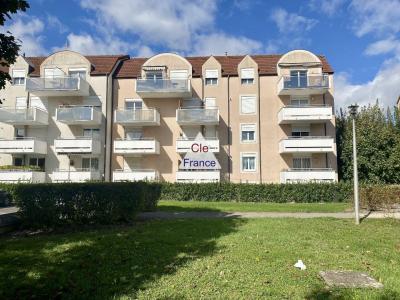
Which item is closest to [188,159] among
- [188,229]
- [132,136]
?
[188,229]

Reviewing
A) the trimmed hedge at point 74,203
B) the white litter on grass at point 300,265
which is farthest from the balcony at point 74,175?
the white litter on grass at point 300,265

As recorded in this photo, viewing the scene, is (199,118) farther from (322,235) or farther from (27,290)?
(27,290)

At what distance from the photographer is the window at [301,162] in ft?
111

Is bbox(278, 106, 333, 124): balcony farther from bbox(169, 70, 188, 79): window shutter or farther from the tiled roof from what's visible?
bbox(169, 70, 188, 79): window shutter

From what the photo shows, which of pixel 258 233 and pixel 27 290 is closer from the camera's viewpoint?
pixel 27 290

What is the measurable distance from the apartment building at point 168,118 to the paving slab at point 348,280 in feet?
83.2

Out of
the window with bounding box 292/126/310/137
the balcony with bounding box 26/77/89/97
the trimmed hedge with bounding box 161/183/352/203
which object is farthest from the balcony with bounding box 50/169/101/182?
the window with bounding box 292/126/310/137

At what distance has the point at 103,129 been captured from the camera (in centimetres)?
3469

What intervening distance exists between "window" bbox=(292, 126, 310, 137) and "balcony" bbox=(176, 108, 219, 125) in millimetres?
7194

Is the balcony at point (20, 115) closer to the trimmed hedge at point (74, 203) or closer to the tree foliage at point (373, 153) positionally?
the trimmed hedge at point (74, 203)

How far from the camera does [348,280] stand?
6.12m

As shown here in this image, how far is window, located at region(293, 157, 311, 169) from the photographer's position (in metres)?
33.9

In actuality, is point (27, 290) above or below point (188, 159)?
below

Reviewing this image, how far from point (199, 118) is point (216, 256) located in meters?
25.9
